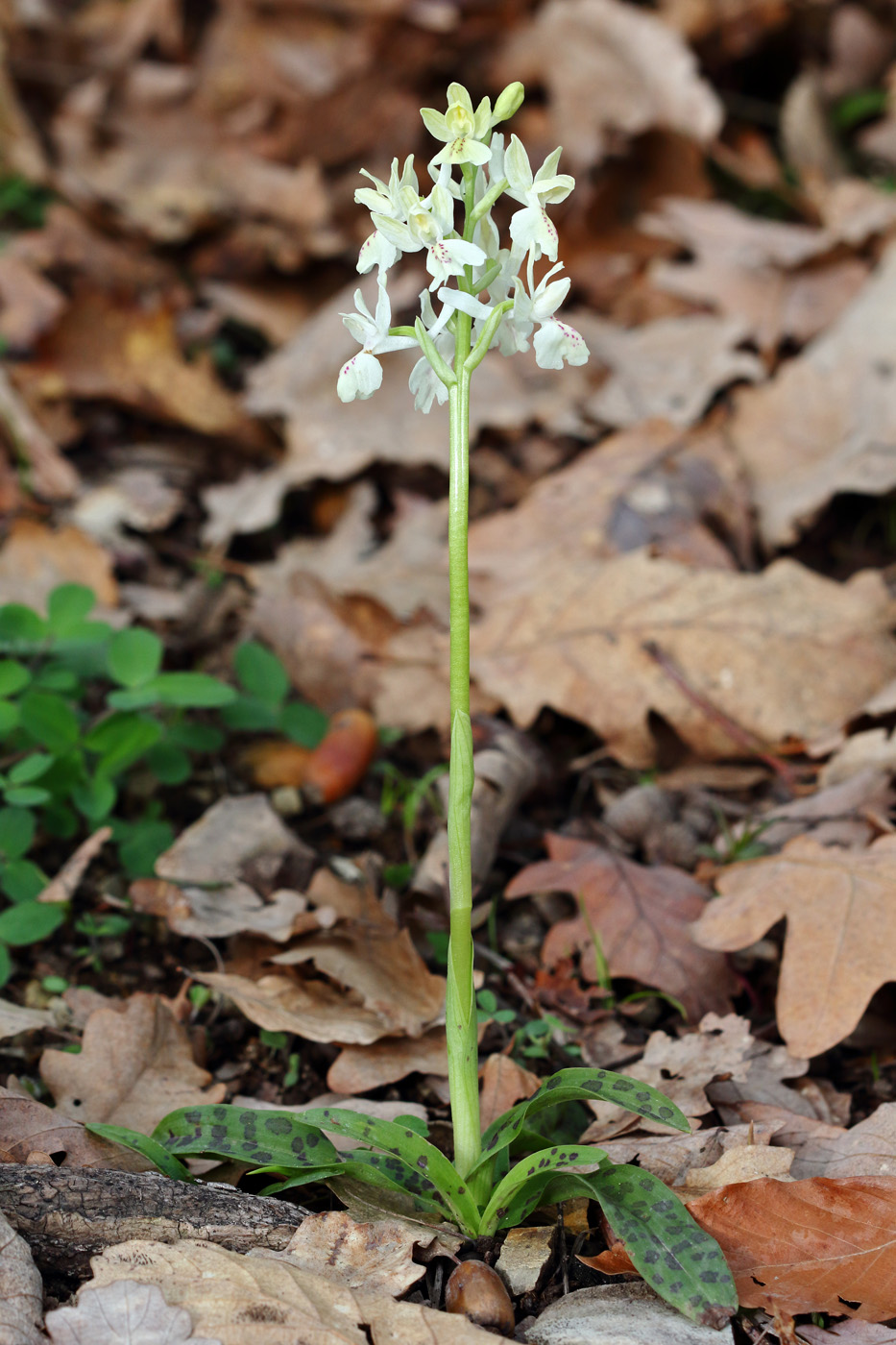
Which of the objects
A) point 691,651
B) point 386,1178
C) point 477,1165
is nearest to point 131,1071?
point 386,1178

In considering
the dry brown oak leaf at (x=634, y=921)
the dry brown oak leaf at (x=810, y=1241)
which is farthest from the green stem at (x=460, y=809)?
the dry brown oak leaf at (x=634, y=921)

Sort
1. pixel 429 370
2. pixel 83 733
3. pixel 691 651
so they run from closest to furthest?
pixel 429 370, pixel 83 733, pixel 691 651

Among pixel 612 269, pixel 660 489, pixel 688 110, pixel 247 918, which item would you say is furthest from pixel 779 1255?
pixel 688 110

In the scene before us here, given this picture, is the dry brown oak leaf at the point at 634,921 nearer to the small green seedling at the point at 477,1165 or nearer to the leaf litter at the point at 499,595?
the leaf litter at the point at 499,595

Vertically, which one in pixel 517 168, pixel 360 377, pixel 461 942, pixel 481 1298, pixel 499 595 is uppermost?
pixel 517 168

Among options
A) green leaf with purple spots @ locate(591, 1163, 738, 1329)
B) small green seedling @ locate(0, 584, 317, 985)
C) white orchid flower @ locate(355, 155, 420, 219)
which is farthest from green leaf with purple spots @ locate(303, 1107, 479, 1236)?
white orchid flower @ locate(355, 155, 420, 219)

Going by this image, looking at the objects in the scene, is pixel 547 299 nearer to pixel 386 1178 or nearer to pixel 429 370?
pixel 429 370
